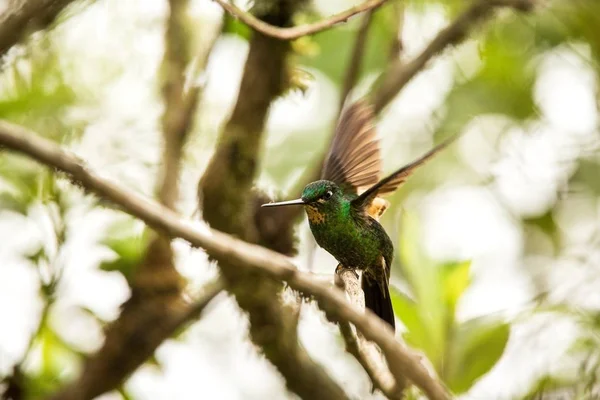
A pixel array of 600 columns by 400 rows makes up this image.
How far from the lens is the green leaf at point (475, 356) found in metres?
2.31

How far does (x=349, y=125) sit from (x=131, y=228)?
1.07 metres

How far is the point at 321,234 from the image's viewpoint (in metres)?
2.32

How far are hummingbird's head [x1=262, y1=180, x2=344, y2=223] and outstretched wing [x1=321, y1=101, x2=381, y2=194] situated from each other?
11 centimetres

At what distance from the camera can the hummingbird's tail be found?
91.4 inches

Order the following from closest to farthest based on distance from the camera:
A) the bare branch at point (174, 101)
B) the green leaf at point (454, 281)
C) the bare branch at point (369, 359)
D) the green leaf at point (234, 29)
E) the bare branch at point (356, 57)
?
the bare branch at point (369, 359)
the green leaf at point (454, 281)
the bare branch at point (356, 57)
the green leaf at point (234, 29)
the bare branch at point (174, 101)

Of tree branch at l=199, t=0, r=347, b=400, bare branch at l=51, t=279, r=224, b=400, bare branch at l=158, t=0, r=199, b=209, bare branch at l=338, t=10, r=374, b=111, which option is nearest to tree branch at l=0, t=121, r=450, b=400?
tree branch at l=199, t=0, r=347, b=400

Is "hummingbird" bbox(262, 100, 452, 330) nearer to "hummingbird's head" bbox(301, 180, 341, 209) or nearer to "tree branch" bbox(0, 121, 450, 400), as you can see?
"hummingbird's head" bbox(301, 180, 341, 209)

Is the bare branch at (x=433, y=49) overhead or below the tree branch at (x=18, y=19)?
below

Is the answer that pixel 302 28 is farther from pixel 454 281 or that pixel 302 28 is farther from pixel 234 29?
pixel 234 29

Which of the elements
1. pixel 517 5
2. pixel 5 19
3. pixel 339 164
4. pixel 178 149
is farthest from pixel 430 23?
pixel 5 19

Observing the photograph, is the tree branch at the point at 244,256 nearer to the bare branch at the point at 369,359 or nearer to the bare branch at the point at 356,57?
the bare branch at the point at 369,359

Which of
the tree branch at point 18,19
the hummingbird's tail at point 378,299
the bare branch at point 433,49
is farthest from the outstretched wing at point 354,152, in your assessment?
the tree branch at point 18,19

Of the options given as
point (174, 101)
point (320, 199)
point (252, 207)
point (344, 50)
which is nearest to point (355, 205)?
point (320, 199)

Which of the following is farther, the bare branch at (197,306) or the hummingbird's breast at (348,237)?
the bare branch at (197,306)
